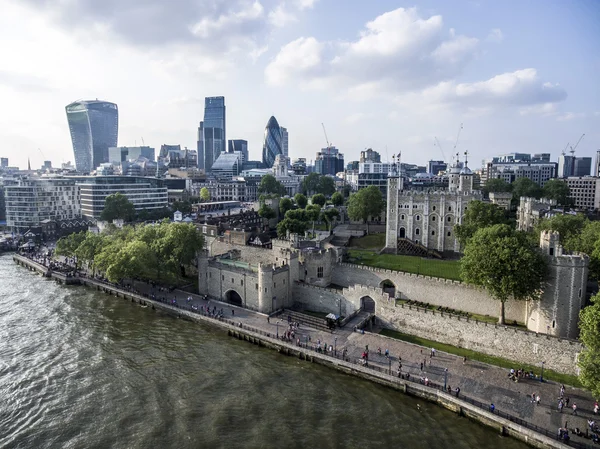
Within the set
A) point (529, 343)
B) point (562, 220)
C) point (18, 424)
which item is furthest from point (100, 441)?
point (562, 220)

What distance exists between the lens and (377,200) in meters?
114

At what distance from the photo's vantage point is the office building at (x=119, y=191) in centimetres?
14500

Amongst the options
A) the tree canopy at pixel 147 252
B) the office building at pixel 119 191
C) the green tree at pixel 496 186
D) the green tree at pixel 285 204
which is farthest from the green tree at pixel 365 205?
the office building at pixel 119 191

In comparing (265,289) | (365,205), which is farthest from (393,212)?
(265,289)

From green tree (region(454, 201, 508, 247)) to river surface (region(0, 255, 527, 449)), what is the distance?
40.9 meters

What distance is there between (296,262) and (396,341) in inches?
781

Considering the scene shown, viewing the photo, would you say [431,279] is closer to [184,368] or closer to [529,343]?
[529,343]

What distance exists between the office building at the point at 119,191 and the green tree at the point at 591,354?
458 ft

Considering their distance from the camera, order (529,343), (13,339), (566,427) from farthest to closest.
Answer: (13,339), (529,343), (566,427)

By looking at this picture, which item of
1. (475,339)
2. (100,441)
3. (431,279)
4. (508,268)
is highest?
(508,268)

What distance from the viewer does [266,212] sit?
116 meters

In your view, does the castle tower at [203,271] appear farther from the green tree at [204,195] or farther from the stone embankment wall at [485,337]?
the green tree at [204,195]

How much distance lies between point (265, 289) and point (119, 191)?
355ft

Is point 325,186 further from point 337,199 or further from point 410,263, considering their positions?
point 410,263
